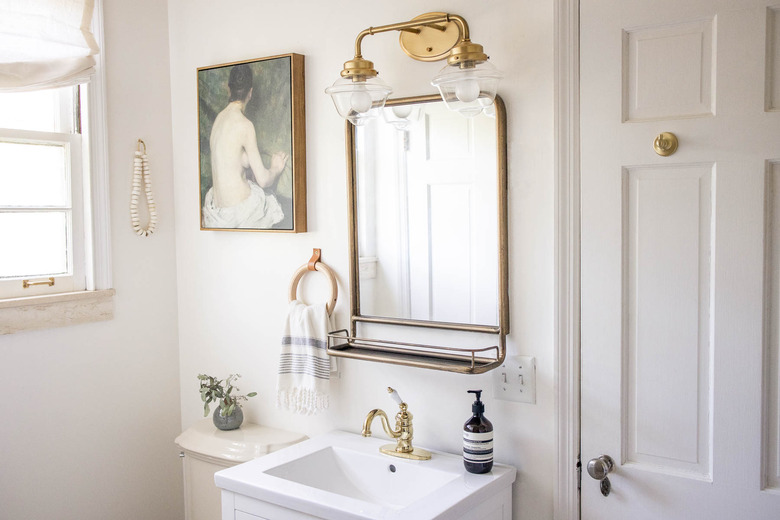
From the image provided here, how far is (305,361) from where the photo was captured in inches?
85.6

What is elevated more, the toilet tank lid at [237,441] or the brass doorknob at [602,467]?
the brass doorknob at [602,467]

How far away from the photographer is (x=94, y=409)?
7.75 ft

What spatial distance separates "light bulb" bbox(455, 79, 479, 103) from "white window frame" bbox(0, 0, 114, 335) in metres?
1.26

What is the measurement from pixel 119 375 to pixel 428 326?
1.15 m

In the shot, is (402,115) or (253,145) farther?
(253,145)

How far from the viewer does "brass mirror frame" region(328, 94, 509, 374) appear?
5.98 ft

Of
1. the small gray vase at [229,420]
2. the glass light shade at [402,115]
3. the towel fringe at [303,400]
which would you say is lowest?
the small gray vase at [229,420]

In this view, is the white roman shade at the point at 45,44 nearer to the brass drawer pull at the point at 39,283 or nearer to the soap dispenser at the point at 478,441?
the brass drawer pull at the point at 39,283

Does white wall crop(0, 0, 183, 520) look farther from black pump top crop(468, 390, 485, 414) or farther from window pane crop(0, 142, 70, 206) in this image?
black pump top crop(468, 390, 485, 414)

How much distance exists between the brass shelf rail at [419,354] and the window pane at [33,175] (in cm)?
100

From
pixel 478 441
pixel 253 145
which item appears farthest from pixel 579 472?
pixel 253 145

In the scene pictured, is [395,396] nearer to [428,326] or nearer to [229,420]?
[428,326]

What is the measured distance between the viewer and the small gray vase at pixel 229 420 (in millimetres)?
2344

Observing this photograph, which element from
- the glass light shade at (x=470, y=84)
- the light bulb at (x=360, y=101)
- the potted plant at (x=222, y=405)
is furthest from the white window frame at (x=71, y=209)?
the glass light shade at (x=470, y=84)
